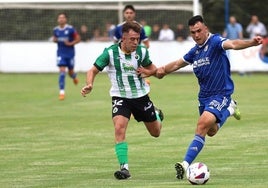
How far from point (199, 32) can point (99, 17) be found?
27155mm

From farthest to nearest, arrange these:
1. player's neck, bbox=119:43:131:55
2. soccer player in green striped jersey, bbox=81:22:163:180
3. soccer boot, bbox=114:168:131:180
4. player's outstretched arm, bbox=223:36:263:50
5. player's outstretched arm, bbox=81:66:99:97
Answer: player's neck, bbox=119:43:131:55 → soccer player in green striped jersey, bbox=81:22:163:180 → player's outstretched arm, bbox=81:66:99:97 → soccer boot, bbox=114:168:131:180 → player's outstretched arm, bbox=223:36:263:50

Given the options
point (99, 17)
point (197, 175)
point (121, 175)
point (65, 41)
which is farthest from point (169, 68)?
point (99, 17)

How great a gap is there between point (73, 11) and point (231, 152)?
25598 millimetres

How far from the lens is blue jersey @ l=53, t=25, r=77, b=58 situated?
1024 inches

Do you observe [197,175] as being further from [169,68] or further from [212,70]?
[169,68]

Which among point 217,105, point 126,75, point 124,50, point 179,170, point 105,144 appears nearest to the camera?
point 179,170

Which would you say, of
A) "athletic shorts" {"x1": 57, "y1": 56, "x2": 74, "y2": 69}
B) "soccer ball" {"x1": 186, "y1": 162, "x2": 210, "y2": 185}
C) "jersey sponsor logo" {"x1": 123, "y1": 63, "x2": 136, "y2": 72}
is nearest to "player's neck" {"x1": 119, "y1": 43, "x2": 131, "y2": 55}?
"jersey sponsor logo" {"x1": 123, "y1": 63, "x2": 136, "y2": 72}

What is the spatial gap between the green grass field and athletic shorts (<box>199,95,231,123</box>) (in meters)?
0.77

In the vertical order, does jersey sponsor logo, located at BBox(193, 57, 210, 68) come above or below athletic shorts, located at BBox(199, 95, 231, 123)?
above

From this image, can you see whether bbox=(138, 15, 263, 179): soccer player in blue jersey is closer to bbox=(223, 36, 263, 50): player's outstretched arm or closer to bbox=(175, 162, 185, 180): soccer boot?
bbox=(223, 36, 263, 50): player's outstretched arm

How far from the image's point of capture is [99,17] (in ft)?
127

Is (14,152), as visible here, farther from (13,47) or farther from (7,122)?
(13,47)

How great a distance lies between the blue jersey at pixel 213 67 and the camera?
11.7 meters

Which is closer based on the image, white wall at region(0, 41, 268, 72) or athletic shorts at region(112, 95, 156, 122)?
athletic shorts at region(112, 95, 156, 122)
